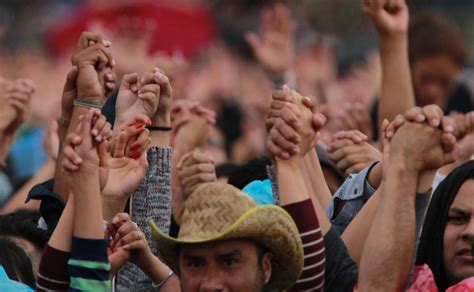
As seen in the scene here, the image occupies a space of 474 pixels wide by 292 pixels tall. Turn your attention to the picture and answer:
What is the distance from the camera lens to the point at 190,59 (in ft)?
57.0

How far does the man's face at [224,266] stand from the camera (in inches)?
235

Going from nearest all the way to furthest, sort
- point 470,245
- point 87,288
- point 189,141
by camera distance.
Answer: point 87,288
point 470,245
point 189,141

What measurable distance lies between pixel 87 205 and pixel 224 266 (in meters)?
0.46

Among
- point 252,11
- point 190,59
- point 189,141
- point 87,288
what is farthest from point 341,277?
point 252,11

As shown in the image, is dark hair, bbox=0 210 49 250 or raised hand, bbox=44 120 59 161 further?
raised hand, bbox=44 120 59 161

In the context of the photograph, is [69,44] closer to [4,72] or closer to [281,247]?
[4,72]

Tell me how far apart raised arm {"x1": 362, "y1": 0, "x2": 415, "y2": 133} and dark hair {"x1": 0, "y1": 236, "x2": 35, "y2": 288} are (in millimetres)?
1935

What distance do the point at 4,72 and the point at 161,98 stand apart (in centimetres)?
858

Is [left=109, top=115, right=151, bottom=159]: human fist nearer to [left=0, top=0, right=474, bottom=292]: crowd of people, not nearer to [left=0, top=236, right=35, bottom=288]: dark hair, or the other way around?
[left=0, top=0, right=474, bottom=292]: crowd of people

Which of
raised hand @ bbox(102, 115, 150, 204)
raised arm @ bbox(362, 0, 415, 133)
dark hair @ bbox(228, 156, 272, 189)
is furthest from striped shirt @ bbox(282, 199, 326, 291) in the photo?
raised arm @ bbox(362, 0, 415, 133)

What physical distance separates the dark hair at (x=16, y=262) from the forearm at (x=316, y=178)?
1.07 meters

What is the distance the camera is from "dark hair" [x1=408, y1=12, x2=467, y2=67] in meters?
10.5

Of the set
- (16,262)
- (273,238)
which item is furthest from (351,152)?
(273,238)

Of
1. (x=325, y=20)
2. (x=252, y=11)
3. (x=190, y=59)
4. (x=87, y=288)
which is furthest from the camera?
(x=252, y=11)
